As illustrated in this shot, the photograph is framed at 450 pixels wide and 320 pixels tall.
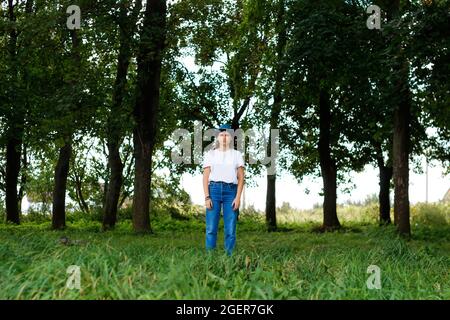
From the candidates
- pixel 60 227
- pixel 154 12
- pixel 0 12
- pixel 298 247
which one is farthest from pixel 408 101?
pixel 0 12

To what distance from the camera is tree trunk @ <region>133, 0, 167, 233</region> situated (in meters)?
18.1

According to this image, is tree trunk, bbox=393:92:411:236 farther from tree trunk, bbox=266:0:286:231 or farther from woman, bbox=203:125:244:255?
woman, bbox=203:125:244:255

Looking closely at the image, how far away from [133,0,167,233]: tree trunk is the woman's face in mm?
9039

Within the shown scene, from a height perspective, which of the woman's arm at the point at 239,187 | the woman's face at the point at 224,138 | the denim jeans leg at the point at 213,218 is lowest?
the denim jeans leg at the point at 213,218

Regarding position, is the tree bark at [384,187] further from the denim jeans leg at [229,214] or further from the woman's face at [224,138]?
the woman's face at [224,138]

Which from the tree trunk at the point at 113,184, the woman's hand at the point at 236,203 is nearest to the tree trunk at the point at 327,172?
the tree trunk at the point at 113,184

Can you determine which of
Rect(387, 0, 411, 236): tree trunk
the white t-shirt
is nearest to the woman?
the white t-shirt

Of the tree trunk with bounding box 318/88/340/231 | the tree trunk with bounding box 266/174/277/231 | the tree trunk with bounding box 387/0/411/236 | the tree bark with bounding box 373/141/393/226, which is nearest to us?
the tree trunk with bounding box 387/0/411/236

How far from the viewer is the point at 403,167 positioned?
693 inches

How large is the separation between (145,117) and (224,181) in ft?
31.1

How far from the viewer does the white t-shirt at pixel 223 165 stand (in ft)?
30.9

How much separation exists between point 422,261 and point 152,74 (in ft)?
36.9

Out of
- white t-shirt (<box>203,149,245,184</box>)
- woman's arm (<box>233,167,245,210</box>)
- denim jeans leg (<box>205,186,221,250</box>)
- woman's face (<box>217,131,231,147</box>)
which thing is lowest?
denim jeans leg (<box>205,186,221,250</box>)

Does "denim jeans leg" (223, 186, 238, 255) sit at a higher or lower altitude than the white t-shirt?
lower
